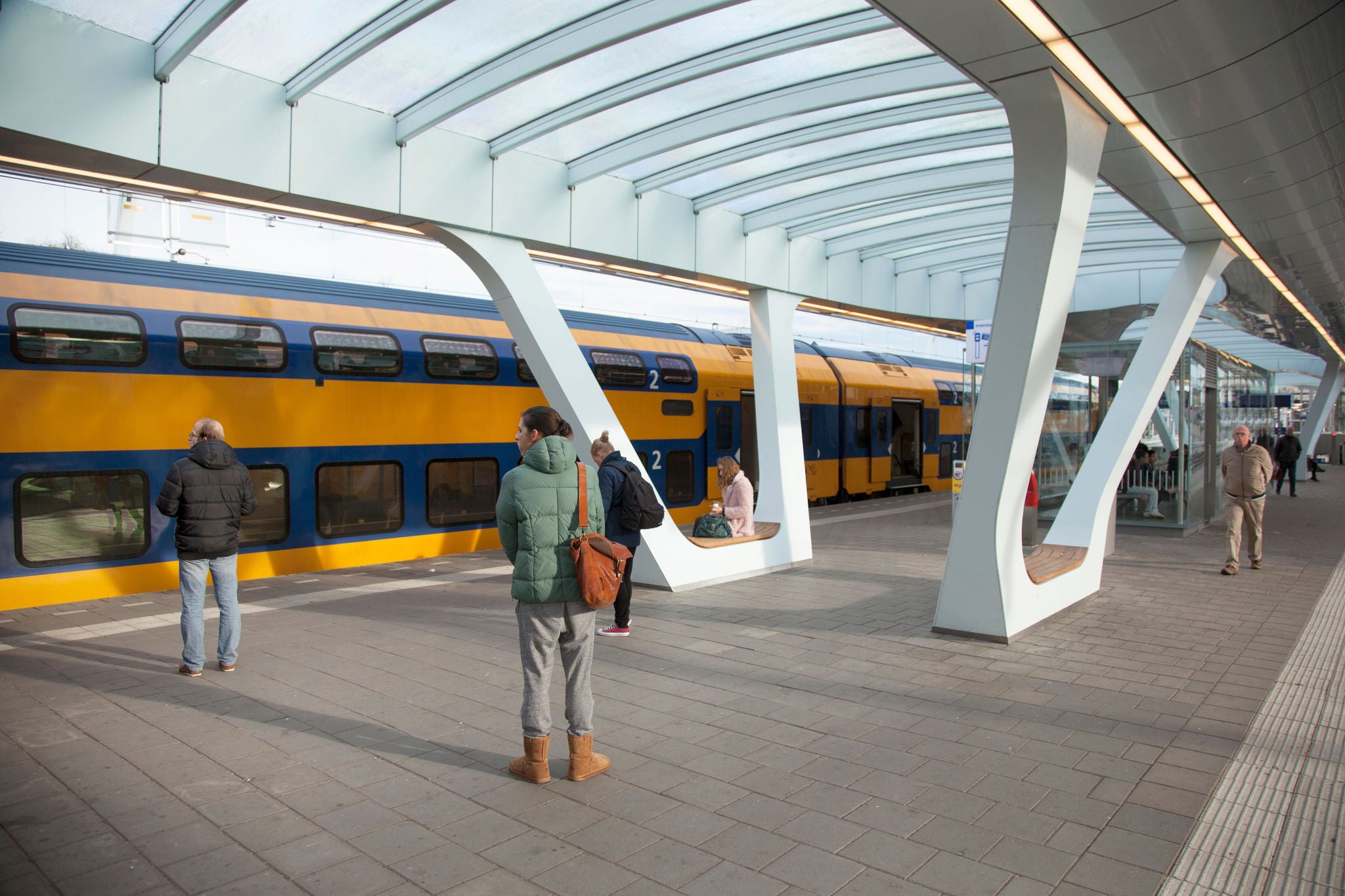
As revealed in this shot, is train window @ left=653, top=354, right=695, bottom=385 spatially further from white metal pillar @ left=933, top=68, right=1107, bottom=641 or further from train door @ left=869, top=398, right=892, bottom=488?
white metal pillar @ left=933, top=68, right=1107, bottom=641

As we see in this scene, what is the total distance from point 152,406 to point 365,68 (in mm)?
4307

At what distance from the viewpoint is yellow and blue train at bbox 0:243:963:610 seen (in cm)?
784

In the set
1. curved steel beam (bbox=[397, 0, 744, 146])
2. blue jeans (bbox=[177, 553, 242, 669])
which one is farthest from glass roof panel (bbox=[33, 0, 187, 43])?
blue jeans (bbox=[177, 553, 242, 669])

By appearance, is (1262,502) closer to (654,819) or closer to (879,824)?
(879,824)

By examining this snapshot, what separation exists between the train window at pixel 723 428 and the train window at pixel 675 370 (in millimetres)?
871

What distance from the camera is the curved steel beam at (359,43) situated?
5.39 meters

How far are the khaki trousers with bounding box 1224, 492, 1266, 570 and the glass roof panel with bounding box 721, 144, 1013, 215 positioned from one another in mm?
4807

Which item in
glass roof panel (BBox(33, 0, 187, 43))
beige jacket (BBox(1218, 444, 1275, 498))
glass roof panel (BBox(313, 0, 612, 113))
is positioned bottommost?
beige jacket (BBox(1218, 444, 1275, 498))

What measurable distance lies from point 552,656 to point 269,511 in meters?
6.66

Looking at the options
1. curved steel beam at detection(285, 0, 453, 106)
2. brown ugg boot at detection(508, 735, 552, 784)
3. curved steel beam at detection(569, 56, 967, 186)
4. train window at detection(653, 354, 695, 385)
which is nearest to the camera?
brown ugg boot at detection(508, 735, 552, 784)

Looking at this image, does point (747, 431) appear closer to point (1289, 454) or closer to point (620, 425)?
point (620, 425)

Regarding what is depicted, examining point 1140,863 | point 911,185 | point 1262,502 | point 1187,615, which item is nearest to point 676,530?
point 911,185

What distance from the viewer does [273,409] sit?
9.30 metres

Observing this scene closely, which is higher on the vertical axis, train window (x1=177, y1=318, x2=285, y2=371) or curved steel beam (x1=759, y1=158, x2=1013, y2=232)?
curved steel beam (x1=759, y1=158, x2=1013, y2=232)
